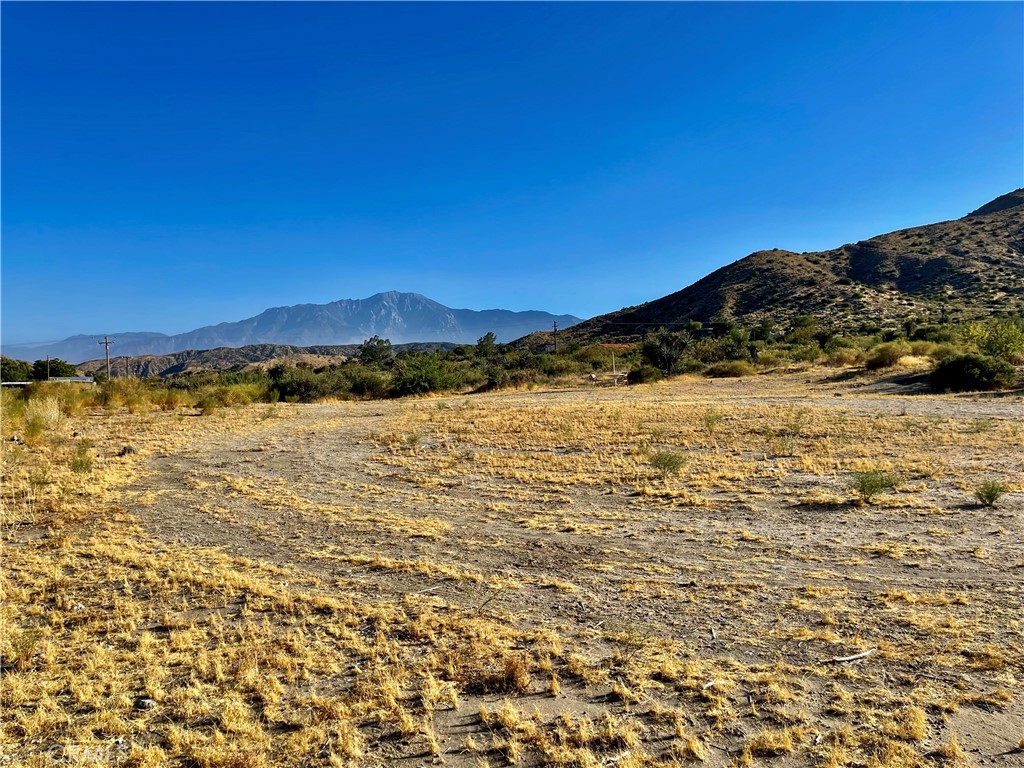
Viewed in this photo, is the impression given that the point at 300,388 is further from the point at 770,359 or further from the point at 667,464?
the point at 770,359

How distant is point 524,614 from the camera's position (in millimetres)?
5238

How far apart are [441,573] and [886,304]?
70.2 m

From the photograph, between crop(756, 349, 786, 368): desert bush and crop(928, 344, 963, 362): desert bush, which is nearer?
crop(928, 344, 963, 362): desert bush

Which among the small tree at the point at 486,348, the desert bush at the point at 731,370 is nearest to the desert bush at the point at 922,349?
the desert bush at the point at 731,370

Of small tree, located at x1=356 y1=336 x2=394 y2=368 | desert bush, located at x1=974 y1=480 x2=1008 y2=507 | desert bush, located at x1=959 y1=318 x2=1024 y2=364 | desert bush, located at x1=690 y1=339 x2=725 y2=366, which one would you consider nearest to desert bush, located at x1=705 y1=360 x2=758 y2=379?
desert bush, located at x1=690 y1=339 x2=725 y2=366

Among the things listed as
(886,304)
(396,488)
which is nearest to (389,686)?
(396,488)

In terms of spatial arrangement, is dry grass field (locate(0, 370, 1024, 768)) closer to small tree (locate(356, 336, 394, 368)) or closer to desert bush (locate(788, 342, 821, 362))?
desert bush (locate(788, 342, 821, 362))

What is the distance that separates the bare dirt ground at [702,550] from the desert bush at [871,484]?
0.21m

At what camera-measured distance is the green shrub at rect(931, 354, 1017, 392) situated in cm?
2184

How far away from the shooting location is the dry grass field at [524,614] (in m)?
3.55

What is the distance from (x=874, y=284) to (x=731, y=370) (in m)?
46.3

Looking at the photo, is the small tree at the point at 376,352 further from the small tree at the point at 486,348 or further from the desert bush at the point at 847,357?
the desert bush at the point at 847,357

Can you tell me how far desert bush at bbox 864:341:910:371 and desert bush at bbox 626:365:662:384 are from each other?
439 inches

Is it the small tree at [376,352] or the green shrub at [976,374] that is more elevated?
the small tree at [376,352]
